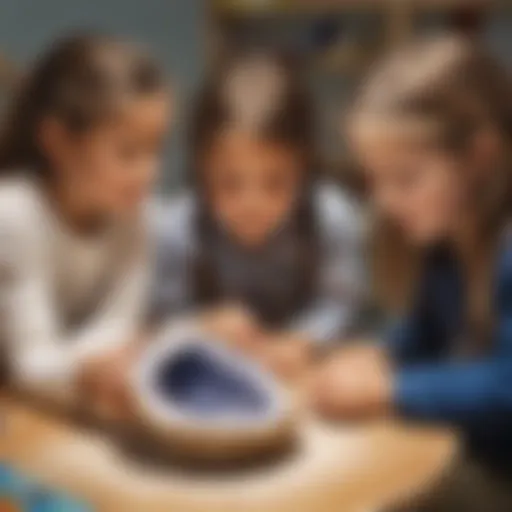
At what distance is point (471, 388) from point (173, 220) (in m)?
0.28

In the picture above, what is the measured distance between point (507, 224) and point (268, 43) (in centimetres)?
25

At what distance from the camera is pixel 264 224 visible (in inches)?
33.9

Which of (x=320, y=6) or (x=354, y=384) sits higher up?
(x=320, y=6)

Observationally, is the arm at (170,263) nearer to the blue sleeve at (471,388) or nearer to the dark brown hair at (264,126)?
the dark brown hair at (264,126)

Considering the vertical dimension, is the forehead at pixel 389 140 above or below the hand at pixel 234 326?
above

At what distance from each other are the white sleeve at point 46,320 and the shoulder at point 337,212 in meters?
0.16

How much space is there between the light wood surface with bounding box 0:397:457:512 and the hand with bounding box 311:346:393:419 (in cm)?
1

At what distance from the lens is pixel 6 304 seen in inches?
34.9

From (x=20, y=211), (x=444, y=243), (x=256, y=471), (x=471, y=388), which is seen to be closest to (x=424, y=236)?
(x=444, y=243)

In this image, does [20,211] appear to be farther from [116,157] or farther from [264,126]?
[264,126]

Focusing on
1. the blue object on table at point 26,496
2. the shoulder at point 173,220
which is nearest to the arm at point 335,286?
the shoulder at point 173,220

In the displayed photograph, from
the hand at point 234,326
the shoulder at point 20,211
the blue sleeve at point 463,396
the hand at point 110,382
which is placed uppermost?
the shoulder at point 20,211

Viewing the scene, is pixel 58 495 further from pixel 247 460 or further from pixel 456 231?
pixel 456 231

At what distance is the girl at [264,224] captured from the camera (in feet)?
2.81
